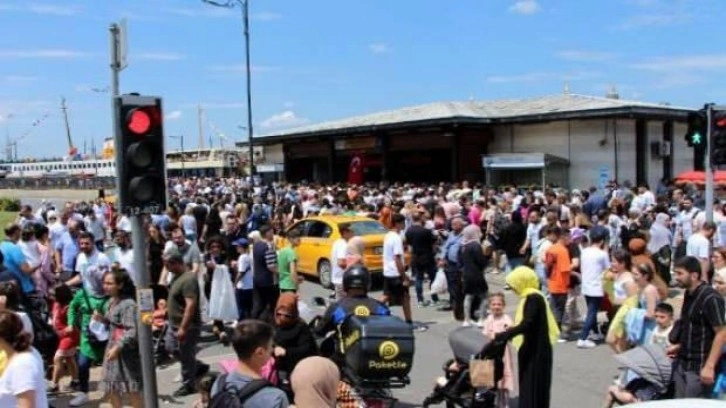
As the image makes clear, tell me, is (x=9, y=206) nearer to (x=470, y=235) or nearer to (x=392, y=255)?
(x=392, y=255)

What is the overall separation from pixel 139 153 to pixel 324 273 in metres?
9.89

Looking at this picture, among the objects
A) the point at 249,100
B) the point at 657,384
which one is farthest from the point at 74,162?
the point at 657,384

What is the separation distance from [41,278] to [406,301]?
5.23 m

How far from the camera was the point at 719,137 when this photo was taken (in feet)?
45.6

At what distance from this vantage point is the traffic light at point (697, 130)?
13.9m

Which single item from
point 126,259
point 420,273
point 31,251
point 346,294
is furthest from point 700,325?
point 31,251

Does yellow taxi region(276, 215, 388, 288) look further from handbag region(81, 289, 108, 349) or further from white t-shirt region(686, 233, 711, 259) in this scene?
handbag region(81, 289, 108, 349)

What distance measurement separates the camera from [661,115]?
1286 inches

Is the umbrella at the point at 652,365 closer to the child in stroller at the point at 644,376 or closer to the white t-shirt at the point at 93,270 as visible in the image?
the child in stroller at the point at 644,376

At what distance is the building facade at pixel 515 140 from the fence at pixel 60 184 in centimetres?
3580

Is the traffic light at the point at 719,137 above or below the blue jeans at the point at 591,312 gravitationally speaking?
above

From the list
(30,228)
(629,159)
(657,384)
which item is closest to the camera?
(657,384)

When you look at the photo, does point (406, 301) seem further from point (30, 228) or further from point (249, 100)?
point (249, 100)

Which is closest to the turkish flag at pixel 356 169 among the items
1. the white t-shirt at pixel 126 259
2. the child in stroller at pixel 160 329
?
the white t-shirt at pixel 126 259
